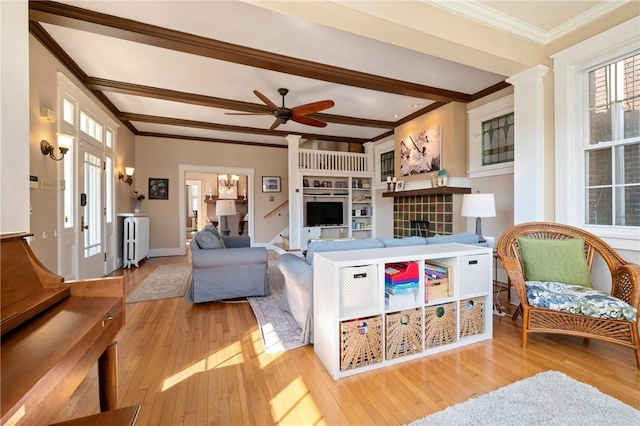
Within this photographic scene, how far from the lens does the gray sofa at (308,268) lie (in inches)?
91.2

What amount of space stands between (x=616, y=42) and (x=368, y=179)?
4917mm

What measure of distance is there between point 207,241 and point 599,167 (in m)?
4.18

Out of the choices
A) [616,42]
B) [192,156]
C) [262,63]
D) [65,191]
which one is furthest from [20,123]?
[192,156]

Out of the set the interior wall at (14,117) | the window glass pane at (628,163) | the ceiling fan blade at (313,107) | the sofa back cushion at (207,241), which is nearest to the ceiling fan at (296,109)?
the ceiling fan blade at (313,107)

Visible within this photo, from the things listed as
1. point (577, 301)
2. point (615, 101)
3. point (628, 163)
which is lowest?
point (577, 301)

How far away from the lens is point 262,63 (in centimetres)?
312

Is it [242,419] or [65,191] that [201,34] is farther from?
[242,419]

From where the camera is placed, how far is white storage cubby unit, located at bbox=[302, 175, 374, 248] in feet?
21.8

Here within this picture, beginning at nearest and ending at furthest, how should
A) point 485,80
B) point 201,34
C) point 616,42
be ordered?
point 616,42 → point 201,34 → point 485,80

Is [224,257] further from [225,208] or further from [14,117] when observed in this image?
[225,208]

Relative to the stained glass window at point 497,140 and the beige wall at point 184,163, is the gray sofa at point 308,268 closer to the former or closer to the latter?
the stained glass window at point 497,140

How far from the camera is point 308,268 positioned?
242cm

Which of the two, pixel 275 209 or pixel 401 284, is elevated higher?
pixel 275 209

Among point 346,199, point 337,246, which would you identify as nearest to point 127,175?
A: point 346,199
